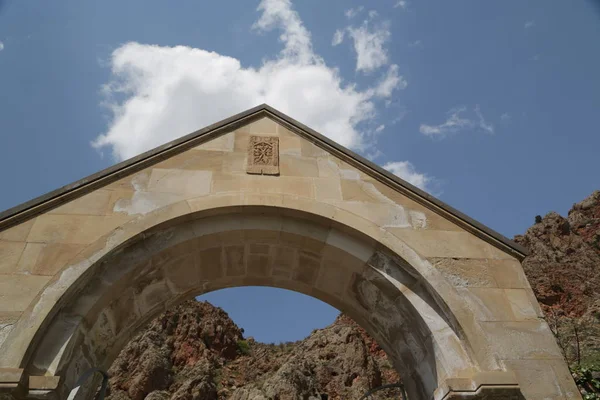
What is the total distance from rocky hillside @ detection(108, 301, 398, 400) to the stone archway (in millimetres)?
9685

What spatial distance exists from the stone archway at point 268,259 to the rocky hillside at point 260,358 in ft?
17.2

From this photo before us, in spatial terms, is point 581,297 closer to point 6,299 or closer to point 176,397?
point 176,397

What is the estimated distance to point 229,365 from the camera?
21.5 metres

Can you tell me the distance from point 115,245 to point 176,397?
12.6 metres

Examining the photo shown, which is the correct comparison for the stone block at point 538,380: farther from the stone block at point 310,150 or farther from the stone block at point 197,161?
the stone block at point 197,161

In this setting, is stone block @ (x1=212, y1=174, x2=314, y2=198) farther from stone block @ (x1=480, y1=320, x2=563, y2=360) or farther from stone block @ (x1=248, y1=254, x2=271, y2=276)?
stone block @ (x1=480, y1=320, x2=563, y2=360)

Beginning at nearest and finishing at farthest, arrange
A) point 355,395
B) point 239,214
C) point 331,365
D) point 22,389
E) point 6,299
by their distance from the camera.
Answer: point 22,389
point 6,299
point 239,214
point 355,395
point 331,365

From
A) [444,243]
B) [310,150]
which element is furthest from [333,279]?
[310,150]

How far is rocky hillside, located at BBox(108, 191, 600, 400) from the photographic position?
15641mm

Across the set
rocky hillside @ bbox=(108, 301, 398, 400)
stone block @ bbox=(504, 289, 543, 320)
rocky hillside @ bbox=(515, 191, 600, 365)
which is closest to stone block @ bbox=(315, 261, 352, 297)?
stone block @ bbox=(504, 289, 543, 320)

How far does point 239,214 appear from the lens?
547 cm

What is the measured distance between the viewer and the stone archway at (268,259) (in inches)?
Result: 169

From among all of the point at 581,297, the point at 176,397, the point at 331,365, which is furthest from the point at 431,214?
the point at 581,297

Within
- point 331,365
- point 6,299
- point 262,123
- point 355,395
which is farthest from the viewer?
point 331,365
